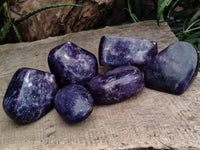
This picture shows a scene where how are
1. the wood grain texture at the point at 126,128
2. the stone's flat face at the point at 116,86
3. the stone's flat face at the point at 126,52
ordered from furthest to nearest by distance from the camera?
the stone's flat face at the point at 126,52 → the stone's flat face at the point at 116,86 → the wood grain texture at the point at 126,128

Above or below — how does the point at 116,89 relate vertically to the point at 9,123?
above

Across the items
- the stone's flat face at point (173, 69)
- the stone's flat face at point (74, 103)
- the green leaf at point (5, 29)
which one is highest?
the stone's flat face at point (173, 69)

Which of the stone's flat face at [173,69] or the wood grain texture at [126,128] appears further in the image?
the stone's flat face at [173,69]

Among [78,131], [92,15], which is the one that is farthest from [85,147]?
[92,15]

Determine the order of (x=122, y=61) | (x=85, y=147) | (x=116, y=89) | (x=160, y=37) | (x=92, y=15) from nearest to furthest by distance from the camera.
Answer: (x=85, y=147), (x=116, y=89), (x=122, y=61), (x=160, y=37), (x=92, y=15)

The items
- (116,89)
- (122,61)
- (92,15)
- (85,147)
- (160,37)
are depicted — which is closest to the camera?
(85,147)

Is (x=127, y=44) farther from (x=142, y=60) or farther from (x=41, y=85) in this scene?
(x=41, y=85)

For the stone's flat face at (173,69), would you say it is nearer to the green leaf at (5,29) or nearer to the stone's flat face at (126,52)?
the stone's flat face at (126,52)

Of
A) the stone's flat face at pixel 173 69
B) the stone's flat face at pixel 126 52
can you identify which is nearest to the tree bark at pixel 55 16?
the stone's flat face at pixel 126 52

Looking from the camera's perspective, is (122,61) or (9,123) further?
(122,61)
